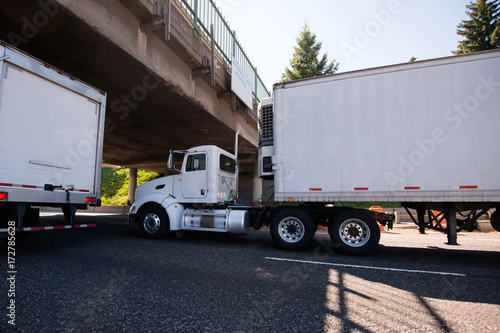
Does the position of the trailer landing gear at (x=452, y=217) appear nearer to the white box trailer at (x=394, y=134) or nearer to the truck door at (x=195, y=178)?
the white box trailer at (x=394, y=134)

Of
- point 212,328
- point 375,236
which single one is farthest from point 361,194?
point 212,328

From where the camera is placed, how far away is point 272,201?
6.98 m

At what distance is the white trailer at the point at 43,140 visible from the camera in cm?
465

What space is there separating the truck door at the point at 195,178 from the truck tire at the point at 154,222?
33.0 inches

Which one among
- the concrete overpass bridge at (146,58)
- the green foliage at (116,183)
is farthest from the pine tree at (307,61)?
the green foliage at (116,183)

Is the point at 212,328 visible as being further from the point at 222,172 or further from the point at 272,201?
the point at 222,172

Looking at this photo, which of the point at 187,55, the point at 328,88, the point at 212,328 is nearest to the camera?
the point at 212,328

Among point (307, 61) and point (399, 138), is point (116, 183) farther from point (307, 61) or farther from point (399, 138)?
point (399, 138)

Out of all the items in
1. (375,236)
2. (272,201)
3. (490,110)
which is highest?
(490,110)

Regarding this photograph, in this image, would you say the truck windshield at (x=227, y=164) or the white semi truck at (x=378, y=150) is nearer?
the white semi truck at (x=378, y=150)

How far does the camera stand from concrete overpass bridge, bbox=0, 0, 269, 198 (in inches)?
229

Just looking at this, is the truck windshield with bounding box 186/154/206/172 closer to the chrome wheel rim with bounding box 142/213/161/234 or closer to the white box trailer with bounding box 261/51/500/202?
the chrome wheel rim with bounding box 142/213/161/234

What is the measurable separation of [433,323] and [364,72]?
5102 millimetres

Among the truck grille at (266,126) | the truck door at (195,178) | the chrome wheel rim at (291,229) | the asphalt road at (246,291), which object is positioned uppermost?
the truck grille at (266,126)
